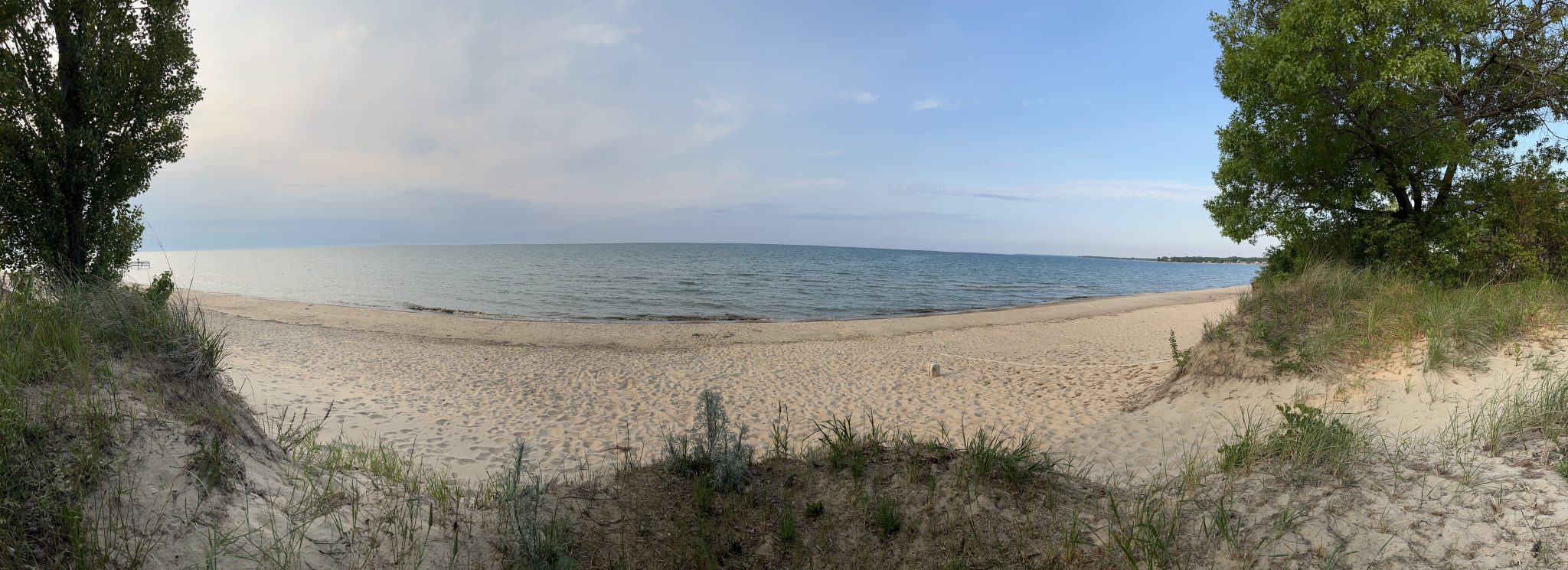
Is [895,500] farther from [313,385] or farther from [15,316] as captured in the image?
[313,385]

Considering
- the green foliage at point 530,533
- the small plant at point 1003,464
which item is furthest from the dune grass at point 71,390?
the small plant at point 1003,464

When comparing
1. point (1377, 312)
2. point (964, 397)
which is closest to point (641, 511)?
point (964, 397)

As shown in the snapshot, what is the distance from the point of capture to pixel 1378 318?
772 centimetres

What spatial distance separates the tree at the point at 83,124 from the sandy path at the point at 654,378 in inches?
122

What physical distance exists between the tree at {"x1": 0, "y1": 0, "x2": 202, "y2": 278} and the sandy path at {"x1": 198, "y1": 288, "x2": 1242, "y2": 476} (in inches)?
122

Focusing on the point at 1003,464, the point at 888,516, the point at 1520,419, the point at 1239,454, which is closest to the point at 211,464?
the point at 888,516

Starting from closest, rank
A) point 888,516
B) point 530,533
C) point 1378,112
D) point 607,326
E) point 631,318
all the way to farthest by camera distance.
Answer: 1. point 530,533
2. point 888,516
3. point 1378,112
4. point 607,326
5. point 631,318

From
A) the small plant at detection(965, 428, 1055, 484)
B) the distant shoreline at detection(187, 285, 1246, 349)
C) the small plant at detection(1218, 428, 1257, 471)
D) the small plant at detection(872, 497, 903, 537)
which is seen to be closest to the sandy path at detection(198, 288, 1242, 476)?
the distant shoreline at detection(187, 285, 1246, 349)

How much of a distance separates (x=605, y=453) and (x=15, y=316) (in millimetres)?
5273

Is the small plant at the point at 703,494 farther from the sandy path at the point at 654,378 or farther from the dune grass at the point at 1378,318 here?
the dune grass at the point at 1378,318

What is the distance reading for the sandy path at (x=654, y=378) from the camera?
28.5ft

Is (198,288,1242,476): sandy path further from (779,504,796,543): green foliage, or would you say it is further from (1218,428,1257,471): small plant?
(779,504,796,543): green foliage

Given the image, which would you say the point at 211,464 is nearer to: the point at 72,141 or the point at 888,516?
the point at 888,516

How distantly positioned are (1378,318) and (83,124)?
704 inches
